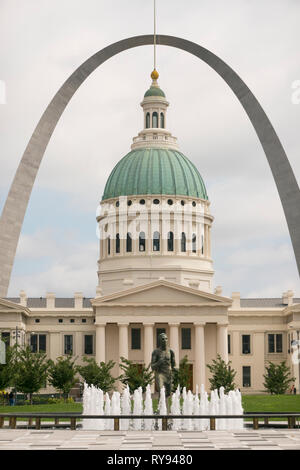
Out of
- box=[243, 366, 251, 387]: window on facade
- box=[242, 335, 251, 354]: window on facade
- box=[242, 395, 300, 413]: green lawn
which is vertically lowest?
box=[242, 395, 300, 413]: green lawn

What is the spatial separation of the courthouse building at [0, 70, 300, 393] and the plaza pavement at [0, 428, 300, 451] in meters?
62.9

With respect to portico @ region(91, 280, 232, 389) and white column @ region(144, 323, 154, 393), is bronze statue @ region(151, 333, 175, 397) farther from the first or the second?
white column @ region(144, 323, 154, 393)

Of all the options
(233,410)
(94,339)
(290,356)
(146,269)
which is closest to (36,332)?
(94,339)

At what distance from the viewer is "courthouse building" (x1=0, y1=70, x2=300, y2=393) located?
107375 mm

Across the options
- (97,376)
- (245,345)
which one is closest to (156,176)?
(245,345)

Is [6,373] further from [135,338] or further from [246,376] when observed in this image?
[246,376]

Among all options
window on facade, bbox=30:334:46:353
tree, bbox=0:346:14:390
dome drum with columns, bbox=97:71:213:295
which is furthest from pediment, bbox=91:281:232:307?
tree, bbox=0:346:14:390

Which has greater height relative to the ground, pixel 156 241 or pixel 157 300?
pixel 156 241

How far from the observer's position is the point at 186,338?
112m

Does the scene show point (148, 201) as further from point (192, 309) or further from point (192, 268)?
point (192, 309)

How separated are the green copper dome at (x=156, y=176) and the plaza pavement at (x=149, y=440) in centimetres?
9484

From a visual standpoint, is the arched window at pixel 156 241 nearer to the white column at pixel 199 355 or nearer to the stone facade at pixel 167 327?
the stone facade at pixel 167 327

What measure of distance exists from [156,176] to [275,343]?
28402 millimetres

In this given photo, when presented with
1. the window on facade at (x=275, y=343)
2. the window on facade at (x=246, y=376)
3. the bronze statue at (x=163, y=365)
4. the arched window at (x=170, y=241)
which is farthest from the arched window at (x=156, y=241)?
the bronze statue at (x=163, y=365)
